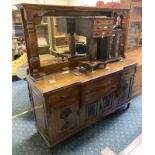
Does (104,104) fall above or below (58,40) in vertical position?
below

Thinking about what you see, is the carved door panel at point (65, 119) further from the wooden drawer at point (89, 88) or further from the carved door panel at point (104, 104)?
the carved door panel at point (104, 104)

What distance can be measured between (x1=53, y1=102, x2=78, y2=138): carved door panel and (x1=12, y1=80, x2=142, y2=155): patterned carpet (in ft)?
0.76

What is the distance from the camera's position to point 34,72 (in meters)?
1.67

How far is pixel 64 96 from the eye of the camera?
62.0 inches

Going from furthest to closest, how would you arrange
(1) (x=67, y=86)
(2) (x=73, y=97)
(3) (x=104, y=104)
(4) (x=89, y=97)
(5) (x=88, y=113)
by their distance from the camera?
(3) (x=104, y=104) < (5) (x=88, y=113) < (4) (x=89, y=97) < (2) (x=73, y=97) < (1) (x=67, y=86)

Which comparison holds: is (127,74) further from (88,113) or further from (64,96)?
(64,96)

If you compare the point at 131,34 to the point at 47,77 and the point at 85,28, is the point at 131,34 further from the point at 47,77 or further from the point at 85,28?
the point at 47,77

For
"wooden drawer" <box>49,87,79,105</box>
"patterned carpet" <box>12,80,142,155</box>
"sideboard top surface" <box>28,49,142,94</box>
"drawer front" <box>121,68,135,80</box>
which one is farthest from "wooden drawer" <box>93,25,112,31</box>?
"patterned carpet" <box>12,80,142,155</box>

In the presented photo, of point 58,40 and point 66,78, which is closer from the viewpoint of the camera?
point 66,78

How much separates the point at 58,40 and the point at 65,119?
36.8 inches

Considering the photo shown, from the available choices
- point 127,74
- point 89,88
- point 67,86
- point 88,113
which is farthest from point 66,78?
point 127,74
